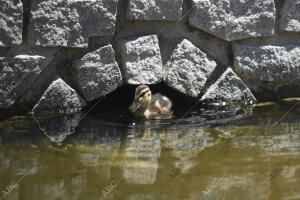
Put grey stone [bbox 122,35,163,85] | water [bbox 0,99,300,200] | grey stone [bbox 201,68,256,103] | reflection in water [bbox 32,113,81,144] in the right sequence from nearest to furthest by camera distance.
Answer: water [bbox 0,99,300,200], reflection in water [bbox 32,113,81,144], grey stone [bbox 122,35,163,85], grey stone [bbox 201,68,256,103]

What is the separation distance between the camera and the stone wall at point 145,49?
16.9 ft

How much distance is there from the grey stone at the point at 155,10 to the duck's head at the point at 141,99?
32.0 inches

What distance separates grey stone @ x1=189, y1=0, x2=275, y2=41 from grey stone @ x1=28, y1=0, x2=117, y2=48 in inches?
38.9

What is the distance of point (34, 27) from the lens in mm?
5102

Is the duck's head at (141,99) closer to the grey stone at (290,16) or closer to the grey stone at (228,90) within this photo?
the grey stone at (228,90)

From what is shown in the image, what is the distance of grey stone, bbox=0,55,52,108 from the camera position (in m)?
5.08

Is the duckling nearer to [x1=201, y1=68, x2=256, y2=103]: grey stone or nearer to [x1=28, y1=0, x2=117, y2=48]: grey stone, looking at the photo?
[x1=201, y1=68, x2=256, y2=103]: grey stone

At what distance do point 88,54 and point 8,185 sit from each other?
6.86 ft

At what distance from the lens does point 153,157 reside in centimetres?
435

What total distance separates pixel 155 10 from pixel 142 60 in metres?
0.57

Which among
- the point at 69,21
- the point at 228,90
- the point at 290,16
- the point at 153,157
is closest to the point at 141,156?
the point at 153,157

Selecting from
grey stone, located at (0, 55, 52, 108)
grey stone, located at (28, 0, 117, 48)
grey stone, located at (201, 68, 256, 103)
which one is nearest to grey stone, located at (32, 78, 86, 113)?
grey stone, located at (0, 55, 52, 108)

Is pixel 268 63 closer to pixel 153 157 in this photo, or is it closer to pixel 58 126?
pixel 153 157

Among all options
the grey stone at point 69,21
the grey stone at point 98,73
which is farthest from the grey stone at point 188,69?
the grey stone at point 69,21
